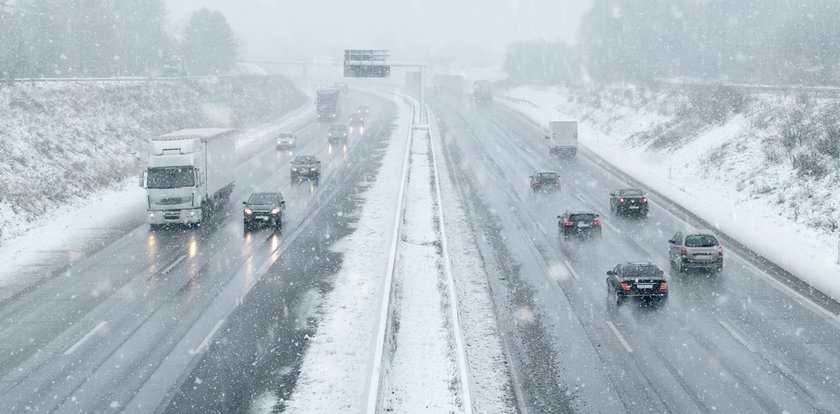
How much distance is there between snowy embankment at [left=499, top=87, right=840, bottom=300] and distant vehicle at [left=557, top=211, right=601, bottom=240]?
5.88 meters

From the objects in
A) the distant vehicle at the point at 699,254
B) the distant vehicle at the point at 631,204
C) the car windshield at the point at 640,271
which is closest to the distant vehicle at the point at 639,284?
the car windshield at the point at 640,271

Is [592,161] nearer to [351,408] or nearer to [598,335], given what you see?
[598,335]

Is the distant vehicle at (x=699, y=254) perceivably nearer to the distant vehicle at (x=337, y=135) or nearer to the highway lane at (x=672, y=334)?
the highway lane at (x=672, y=334)

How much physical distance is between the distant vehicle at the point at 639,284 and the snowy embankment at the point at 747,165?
5.66 metres

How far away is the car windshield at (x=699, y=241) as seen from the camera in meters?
26.0

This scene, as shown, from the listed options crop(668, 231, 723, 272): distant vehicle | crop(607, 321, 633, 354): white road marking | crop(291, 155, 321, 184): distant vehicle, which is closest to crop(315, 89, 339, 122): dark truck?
crop(291, 155, 321, 184): distant vehicle

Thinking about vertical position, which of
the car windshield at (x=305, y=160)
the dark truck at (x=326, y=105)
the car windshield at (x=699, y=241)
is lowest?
the car windshield at (x=699, y=241)

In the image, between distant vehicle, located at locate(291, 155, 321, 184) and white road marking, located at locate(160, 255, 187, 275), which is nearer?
white road marking, located at locate(160, 255, 187, 275)

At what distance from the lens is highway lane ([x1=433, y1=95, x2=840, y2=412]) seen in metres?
16.0

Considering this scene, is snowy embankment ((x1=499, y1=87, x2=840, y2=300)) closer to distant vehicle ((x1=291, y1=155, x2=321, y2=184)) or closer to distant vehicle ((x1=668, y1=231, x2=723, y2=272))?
distant vehicle ((x1=668, y1=231, x2=723, y2=272))

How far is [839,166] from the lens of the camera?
35469 millimetres

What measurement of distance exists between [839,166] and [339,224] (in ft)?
76.8

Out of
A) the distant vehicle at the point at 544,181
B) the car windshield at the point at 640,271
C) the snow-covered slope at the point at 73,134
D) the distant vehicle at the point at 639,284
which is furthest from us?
the distant vehicle at the point at 544,181

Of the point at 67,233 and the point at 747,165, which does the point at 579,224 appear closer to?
the point at 747,165
